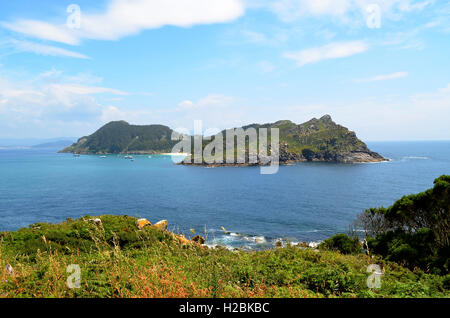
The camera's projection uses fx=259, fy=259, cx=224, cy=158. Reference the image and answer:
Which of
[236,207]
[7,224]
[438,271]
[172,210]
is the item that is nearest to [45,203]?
[7,224]

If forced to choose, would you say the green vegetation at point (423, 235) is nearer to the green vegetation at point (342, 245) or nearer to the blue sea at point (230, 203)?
the green vegetation at point (342, 245)

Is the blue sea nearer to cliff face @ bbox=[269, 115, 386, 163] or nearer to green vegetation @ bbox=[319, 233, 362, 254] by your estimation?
green vegetation @ bbox=[319, 233, 362, 254]

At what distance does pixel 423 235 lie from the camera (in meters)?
22.8

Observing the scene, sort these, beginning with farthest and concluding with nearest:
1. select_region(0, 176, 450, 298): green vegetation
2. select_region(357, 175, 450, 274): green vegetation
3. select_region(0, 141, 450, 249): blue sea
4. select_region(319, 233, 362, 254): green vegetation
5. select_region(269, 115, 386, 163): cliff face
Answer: select_region(269, 115, 386, 163): cliff face
select_region(0, 141, 450, 249): blue sea
select_region(319, 233, 362, 254): green vegetation
select_region(357, 175, 450, 274): green vegetation
select_region(0, 176, 450, 298): green vegetation

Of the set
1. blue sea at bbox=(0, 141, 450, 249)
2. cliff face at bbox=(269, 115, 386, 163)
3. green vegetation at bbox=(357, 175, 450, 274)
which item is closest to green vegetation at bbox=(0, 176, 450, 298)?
green vegetation at bbox=(357, 175, 450, 274)

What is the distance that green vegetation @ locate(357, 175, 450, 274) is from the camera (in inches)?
799

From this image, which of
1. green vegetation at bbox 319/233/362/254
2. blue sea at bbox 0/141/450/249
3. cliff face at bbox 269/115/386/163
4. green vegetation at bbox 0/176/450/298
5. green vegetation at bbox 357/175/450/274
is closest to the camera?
green vegetation at bbox 0/176/450/298

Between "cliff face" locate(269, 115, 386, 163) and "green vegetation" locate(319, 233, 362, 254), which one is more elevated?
"cliff face" locate(269, 115, 386, 163)

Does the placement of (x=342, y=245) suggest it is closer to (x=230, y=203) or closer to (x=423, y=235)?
(x=423, y=235)

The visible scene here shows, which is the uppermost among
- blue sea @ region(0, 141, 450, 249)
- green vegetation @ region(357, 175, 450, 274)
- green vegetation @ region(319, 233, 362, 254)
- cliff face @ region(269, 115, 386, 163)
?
cliff face @ region(269, 115, 386, 163)

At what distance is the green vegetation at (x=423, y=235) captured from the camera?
20292 mm

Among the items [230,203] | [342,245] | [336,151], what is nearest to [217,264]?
[342,245]
